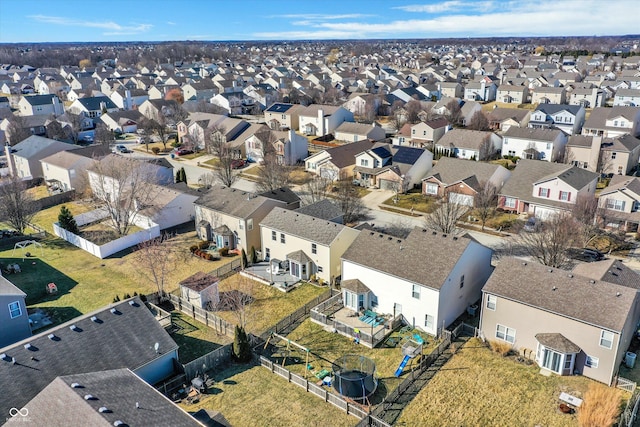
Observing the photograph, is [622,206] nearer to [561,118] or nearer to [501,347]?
[501,347]

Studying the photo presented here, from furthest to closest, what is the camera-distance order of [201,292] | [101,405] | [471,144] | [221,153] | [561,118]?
[561,118], [471,144], [221,153], [201,292], [101,405]

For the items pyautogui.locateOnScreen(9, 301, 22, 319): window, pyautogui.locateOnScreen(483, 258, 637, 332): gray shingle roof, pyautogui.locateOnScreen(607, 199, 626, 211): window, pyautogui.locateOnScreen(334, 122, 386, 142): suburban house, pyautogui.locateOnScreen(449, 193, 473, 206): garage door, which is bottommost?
pyautogui.locateOnScreen(449, 193, 473, 206): garage door

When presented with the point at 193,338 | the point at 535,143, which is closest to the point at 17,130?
the point at 193,338

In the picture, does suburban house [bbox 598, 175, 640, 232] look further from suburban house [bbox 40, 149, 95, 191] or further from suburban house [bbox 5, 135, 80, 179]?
suburban house [bbox 5, 135, 80, 179]

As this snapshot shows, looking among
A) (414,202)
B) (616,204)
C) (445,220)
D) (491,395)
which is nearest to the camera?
(491,395)

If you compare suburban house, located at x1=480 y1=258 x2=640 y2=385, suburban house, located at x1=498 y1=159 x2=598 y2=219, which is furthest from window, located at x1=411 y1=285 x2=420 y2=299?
suburban house, located at x1=498 y1=159 x2=598 y2=219

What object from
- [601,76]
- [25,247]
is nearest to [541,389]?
[25,247]
